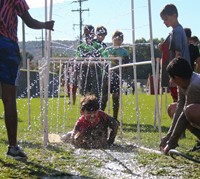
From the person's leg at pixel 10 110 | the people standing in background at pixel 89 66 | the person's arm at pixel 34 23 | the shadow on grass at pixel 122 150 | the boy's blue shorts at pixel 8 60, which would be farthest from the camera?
the people standing in background at pixel 89 66

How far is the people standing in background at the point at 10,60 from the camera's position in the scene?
477 cm

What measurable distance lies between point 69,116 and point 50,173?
7.42 m

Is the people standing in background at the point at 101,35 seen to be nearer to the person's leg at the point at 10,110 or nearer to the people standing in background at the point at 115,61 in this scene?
the people standing in background at the point at 115,61

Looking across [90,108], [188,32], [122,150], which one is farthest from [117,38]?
[122,150]

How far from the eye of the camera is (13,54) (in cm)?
480

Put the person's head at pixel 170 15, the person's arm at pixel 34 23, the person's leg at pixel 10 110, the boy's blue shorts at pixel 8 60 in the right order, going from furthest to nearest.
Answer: the person's head at pixel 170 15
the person's arm at pixel 34 23
the person's leg at pixel 10 110
the boy's blue shorts at pixel 8 60

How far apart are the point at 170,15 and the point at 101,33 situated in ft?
8.45

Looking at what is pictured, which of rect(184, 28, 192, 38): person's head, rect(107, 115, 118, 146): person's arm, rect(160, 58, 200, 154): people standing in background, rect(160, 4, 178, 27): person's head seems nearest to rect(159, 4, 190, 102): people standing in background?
rect(160, 4, 178, 27): person's head

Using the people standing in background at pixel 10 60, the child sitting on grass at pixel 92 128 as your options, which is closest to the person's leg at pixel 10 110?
the people standing in background at pixel 10 60

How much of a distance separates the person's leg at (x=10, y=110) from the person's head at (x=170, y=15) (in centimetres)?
210

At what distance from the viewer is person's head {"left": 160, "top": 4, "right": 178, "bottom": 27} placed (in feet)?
19.9

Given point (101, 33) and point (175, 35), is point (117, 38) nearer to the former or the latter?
point (101, 33)

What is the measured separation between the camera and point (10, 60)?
15.7ft

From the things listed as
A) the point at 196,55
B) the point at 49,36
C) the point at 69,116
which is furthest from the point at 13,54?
the point at 69,116
